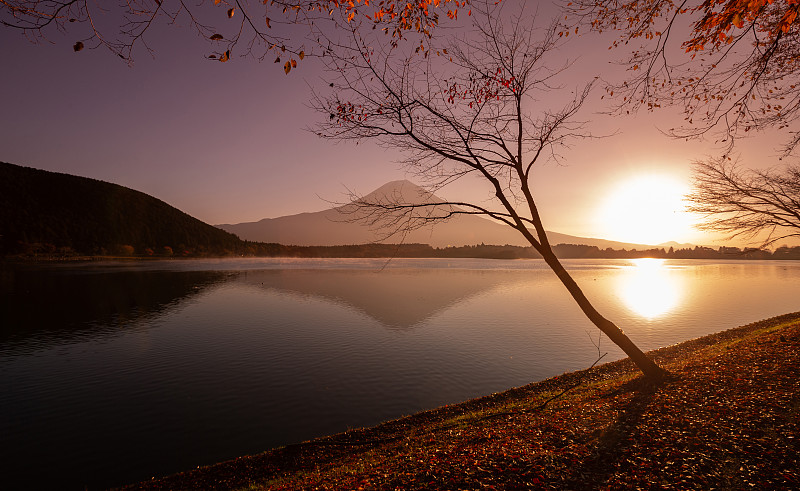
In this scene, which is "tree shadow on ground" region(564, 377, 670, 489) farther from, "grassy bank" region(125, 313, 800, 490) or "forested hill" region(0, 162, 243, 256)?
"forested hill" region(0, 162, 243, 256)

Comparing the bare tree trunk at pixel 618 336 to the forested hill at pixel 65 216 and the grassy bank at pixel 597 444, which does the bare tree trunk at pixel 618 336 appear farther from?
the forested hill at pixel 65 216

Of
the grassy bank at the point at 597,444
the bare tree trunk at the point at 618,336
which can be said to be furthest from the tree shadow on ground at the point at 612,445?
the bare tree trunk at the point at 618,336

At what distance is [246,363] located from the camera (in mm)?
24969

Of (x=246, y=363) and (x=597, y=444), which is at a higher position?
(x=597, y=444)

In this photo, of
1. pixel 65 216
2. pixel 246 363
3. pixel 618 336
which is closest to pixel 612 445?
pixel 618 336

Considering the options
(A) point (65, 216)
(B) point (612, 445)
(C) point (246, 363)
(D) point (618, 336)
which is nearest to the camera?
(B) point (612, 445)

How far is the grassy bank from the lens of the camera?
21.0 feet

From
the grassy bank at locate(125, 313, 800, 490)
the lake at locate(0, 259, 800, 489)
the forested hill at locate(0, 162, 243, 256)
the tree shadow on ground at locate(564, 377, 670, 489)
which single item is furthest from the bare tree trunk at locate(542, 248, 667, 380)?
the forested hill at locate(0, 162, 243, 256)

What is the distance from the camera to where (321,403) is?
1820 cm

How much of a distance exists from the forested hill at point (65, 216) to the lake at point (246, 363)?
469ft

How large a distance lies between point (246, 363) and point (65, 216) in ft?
666

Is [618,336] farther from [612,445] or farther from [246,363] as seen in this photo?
[246,363]

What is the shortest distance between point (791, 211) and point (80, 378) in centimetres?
4042

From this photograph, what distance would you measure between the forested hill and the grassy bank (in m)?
204
